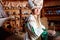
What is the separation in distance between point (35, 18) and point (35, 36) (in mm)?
66

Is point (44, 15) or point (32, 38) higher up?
point (32, 38)

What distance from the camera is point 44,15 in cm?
167

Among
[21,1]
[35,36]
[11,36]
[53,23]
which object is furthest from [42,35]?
[21,1]

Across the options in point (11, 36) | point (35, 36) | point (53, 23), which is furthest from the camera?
point (53, 23)

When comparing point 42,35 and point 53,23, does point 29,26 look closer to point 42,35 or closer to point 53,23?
point 42,35

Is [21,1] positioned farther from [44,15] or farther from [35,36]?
[35,36]

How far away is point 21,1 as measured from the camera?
1.72m

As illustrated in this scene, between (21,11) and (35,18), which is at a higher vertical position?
(35,18)

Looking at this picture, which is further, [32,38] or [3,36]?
[3,36]

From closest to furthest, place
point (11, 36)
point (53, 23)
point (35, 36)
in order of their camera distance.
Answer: point (35, 36), point (11, 36), point (53, 23)

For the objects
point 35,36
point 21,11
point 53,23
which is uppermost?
point 35,36

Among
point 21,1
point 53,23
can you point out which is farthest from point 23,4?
point 53,23

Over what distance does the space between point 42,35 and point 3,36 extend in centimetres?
21

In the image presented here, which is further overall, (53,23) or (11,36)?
(53,23)
